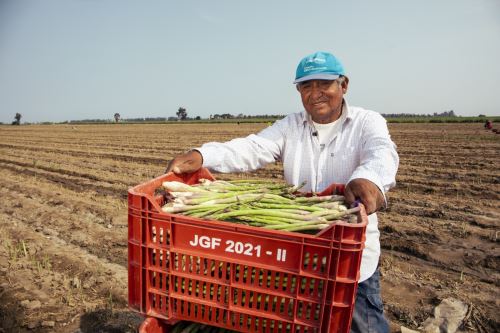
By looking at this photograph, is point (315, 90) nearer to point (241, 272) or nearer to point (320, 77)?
point (320, 77)

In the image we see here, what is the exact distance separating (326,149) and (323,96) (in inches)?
14.9

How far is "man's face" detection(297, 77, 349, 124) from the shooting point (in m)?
2.55

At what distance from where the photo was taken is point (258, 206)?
6.54ft

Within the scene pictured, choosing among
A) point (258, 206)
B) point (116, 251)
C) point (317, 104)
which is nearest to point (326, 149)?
point (317, 104)

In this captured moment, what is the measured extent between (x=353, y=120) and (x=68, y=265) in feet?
12.8

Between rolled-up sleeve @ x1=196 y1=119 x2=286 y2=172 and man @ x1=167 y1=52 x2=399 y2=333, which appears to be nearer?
man @ x1=167 y1=52 x2=399 y2=333

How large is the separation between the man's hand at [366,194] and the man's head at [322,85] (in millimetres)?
858

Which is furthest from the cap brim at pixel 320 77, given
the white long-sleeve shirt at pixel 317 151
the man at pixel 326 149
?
the white long-sleeve shirt at pixel 317 151

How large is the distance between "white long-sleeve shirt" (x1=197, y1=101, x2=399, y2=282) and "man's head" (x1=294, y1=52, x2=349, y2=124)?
0.35 feet

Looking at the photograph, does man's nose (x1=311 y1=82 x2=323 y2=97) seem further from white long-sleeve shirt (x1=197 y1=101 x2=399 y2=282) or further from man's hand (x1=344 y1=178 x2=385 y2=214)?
man's hand (x1=344 y1=178 x2=385 y2=214)

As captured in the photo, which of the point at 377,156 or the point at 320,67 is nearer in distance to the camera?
the point at 377,156

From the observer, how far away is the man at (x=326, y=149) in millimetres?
2279

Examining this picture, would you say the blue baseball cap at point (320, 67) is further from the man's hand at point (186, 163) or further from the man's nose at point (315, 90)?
the man's hand at point (186, 163)

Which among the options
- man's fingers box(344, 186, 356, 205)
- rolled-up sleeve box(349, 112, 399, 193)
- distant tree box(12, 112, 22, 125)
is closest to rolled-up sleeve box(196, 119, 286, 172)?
rolled-up sleeve box(349, 112, 399, 193)
